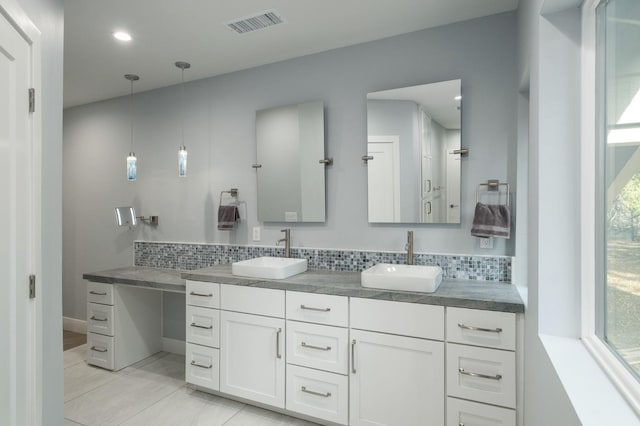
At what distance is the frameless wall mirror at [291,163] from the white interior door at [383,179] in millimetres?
388

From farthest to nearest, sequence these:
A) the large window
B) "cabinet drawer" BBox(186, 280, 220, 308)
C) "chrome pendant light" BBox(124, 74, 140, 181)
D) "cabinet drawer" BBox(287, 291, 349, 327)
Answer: "chrome pendant light" BBox(124, 74, 140, 181) → "cabinet drawer" BBox(186, 280, 220, 308) → "cabinet drawer" BBox(287, 291, 349, 327) → the large window

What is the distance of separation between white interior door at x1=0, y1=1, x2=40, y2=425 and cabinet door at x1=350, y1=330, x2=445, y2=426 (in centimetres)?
151

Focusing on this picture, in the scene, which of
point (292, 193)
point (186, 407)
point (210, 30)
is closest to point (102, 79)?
point (210, 30)

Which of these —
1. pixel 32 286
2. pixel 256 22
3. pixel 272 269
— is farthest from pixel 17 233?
pixel 256 22

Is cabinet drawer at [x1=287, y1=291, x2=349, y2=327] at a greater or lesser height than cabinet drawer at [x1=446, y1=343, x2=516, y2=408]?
greater

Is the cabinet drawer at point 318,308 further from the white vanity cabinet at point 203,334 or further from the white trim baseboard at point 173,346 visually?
the white trim baseboard at point 173,346

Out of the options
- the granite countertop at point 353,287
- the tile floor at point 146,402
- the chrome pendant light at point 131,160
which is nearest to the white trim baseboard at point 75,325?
the tile floor at point 146,402

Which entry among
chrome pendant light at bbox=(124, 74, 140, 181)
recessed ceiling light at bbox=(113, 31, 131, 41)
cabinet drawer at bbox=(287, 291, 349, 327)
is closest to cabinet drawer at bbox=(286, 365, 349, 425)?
cabinet drawer at bbox=(287, 291, 349, 327)

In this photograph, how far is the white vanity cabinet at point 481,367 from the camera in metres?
1.83

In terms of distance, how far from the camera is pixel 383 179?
2.66 m

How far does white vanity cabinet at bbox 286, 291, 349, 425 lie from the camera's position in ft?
7.21

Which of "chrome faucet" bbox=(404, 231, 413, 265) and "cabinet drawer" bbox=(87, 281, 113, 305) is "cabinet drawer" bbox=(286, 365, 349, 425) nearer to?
"chrome faucet" bbox=(404, 231, 413, 265)

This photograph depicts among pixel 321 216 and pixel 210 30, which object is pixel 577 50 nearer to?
pixel 321 216

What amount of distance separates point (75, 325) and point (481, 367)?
4.24 m
